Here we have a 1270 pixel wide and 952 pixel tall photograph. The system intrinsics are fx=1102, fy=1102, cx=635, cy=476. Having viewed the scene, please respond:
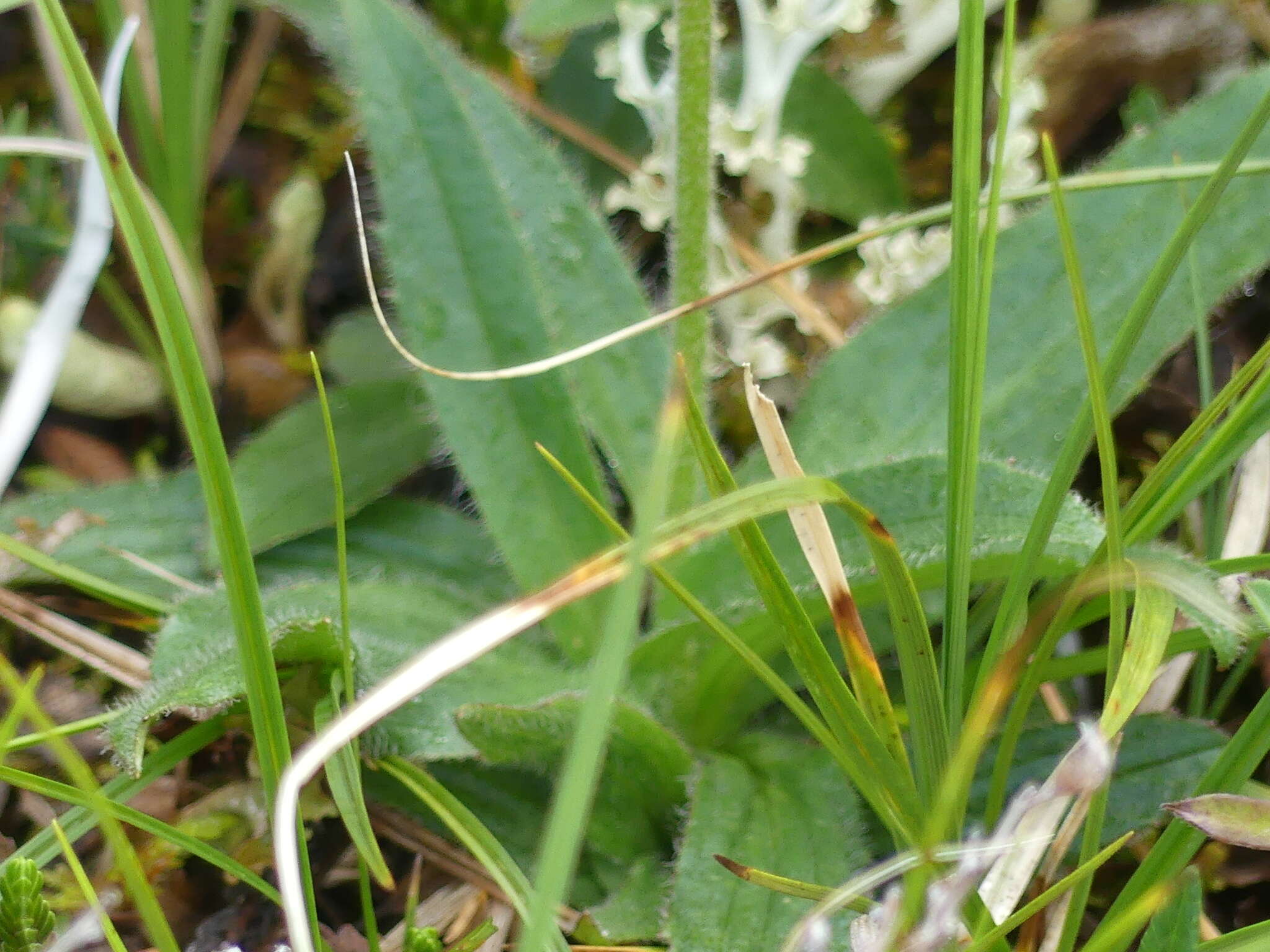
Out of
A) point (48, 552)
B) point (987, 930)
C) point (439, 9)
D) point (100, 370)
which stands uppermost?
point (439, 9)

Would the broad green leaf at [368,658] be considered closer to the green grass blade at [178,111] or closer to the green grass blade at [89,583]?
the green grass blade at [89,583]

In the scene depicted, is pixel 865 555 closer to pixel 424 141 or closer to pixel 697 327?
pixel 697 327

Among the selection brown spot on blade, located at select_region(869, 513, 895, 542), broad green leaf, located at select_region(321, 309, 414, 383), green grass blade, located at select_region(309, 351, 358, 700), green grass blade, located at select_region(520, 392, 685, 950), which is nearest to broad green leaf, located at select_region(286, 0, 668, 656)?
broad green leaf, located at select_region(321, 309, 414, 383)

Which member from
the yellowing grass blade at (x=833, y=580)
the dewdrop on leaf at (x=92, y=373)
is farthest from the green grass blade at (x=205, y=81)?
the yellowing grass blade at (x=833, y=580)

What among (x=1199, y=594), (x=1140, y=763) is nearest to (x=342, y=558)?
(x=1199, y=594)

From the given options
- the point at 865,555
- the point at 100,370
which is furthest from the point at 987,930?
the point at 100,370

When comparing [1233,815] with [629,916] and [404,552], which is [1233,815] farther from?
[404,552]
